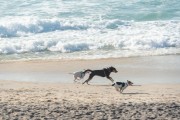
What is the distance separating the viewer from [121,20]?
28.8 meters

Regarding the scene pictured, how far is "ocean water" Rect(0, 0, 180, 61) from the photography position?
22475 millimetres

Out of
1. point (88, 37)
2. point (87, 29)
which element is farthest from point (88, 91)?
point (87, 29)

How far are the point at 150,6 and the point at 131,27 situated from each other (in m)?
5.83

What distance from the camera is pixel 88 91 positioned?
15.1m

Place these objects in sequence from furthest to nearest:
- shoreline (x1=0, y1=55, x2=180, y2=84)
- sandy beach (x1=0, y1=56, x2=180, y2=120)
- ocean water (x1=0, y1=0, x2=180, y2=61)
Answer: ocean water (x1=0, y1=0, x2=180, y2=61), shoreline (x1=0, y1=55, x2=180, y2=84), sandy beach (x1=0, y1=56, x2=180, y2=120)

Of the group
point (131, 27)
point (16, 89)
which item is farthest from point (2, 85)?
point (131, 27)

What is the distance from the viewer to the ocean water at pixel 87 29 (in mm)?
22475

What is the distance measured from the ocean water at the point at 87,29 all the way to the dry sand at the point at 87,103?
5.90m

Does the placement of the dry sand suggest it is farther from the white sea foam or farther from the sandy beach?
the white sea foam

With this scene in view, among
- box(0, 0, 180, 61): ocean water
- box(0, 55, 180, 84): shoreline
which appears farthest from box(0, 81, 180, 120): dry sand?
box(0, 0, 180, 61): ocean water

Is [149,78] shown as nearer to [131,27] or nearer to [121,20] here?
[131,27]

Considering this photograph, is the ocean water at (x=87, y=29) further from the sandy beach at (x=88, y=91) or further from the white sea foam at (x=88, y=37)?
the sandy beach at (x=88, y=91)

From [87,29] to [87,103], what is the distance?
14.6 metres

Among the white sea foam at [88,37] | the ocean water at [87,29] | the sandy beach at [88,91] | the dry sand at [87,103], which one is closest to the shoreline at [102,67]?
the sandy beach at [88,91]
